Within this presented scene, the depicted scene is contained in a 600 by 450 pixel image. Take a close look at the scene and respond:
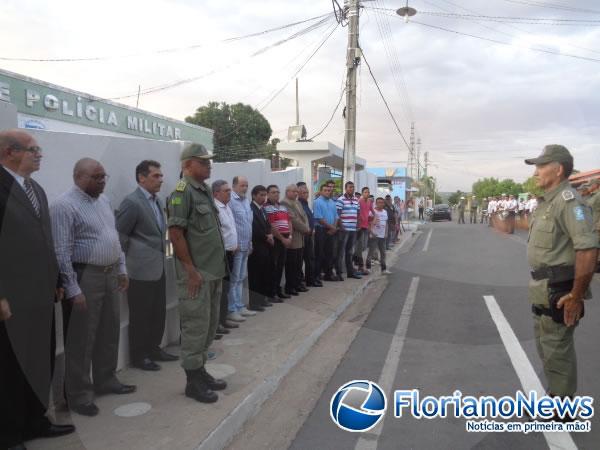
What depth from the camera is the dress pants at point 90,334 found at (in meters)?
Result: 3.64

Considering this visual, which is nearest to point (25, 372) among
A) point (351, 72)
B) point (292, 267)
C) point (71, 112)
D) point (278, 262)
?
point (278, 262)

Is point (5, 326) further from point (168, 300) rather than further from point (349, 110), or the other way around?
point (349, 110)

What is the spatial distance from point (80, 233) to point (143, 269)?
101 cm

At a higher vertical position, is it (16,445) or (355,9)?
(355,9)

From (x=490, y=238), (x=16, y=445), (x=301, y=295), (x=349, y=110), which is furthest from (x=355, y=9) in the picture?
(x=16, y=445)

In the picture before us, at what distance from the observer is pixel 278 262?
25.0 ft

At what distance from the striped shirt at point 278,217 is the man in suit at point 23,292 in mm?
4216

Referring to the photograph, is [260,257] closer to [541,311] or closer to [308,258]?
[308,258]

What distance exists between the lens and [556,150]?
11.8 ft

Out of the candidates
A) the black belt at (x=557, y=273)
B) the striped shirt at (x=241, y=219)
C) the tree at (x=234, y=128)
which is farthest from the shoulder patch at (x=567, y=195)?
the tree at (x=234, y=128)

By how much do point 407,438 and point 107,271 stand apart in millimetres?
Result: 2579

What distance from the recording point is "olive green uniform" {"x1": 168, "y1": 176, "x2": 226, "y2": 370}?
3727 mm

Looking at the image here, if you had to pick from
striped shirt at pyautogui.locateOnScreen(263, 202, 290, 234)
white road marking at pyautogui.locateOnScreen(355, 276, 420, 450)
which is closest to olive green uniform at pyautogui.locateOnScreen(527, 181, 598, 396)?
white road marking at pyautogui.locateOnScreen(355, 276, 420, 450)

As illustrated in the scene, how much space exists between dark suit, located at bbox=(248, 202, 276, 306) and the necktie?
154 inches
